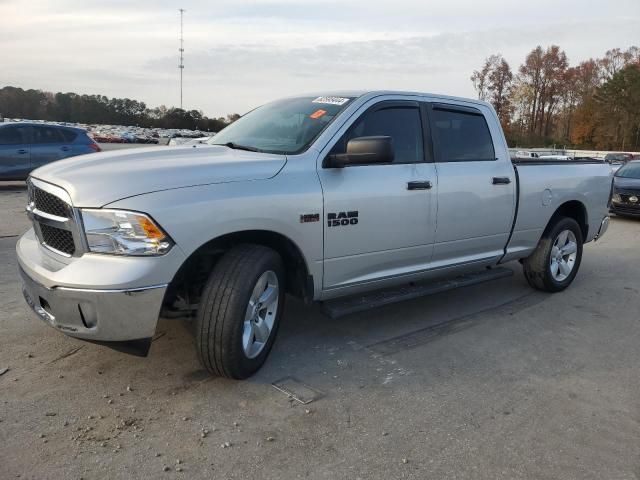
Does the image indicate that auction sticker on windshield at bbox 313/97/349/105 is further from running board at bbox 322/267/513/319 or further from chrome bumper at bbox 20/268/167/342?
chrome bumper at bbox 20/268/167/342

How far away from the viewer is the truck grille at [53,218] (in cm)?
308

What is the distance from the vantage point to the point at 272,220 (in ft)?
11.3

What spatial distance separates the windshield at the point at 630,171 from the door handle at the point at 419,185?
10812mm

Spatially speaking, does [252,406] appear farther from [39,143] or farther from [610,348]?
[39,143]

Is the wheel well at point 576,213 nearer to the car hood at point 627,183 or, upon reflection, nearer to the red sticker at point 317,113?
the red sticker at point 317,113

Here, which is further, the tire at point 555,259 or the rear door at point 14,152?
the rear door at point 14,152

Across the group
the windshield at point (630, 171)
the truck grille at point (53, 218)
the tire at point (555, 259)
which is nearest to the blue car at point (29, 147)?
the truck grille at point (53, 218)

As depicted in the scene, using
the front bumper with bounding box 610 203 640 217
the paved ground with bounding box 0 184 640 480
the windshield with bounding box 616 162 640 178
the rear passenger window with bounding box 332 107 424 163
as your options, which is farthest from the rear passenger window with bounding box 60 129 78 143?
the windshield with bounding box 616 162 640 178

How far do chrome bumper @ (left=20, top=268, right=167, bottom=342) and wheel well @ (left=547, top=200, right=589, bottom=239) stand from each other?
4445 mm

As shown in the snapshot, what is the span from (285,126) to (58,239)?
182cm

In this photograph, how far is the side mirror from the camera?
3.62 meters

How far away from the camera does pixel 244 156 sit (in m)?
3.73

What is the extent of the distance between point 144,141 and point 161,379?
194 ft

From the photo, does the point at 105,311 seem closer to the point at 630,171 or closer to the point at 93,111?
the point at 630,171
